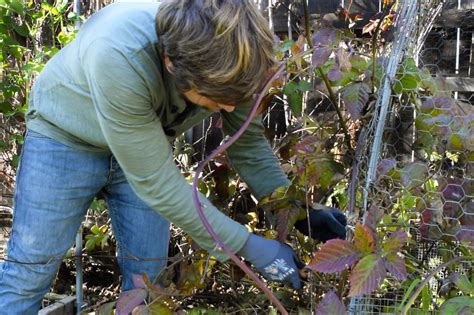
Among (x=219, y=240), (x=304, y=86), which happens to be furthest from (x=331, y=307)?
(x=304, y=86)

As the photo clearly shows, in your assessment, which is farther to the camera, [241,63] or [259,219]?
[259,219]

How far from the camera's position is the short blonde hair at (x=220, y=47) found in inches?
45.9

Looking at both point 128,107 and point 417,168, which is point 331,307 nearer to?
point 417,168

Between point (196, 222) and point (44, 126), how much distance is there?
1.75ft

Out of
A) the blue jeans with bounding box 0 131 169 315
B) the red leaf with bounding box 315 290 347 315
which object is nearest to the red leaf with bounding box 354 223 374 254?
the red leaf with bounding box 315 290 347 315

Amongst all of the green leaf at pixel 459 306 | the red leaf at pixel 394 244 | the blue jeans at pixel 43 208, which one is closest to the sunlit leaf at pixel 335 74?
the red leaf at pixel 394 244

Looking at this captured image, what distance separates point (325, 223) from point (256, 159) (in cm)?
27

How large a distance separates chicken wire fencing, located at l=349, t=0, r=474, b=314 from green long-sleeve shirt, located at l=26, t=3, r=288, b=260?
0.34 metres

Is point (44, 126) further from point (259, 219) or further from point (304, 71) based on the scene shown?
point (259, 219)

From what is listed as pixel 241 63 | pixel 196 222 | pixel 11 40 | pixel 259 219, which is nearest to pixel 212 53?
pixel 241 63

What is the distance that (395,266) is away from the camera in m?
1.12

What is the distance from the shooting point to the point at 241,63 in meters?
1.18

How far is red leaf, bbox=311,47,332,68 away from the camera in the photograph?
1411mm

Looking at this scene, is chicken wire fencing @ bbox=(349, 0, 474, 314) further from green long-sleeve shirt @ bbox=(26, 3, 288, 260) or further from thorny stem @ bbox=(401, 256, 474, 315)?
green long-sleeve shirt @ bbox=(26, 3, 288, 260)
